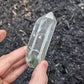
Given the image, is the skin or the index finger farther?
the index finger

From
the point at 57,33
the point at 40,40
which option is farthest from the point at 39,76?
the point at 57,33

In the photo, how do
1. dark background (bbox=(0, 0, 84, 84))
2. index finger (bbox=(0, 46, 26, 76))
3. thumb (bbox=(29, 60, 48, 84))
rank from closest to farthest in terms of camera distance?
1. thumb (bbox=(29, 60, 48, 84))
2. index finger (bbox=(0, 46, 26, 76))
3. dark background (bbox=(0, 0, 84, 84))

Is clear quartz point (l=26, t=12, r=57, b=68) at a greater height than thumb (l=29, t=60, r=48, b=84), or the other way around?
clear quartz point (l=26, t=12, r=57, b=68)

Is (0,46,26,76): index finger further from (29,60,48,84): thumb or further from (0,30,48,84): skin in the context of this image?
(29,60,48,84): thumb

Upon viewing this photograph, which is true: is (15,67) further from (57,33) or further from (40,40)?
(57,33)

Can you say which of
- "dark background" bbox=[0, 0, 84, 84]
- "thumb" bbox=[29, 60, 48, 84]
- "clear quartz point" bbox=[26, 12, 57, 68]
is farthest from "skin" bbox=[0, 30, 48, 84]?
"dark background" bbox=[0, 0, 84, 84]

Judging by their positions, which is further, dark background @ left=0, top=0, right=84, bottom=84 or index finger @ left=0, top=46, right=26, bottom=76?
dark background @ left=0, top=0, right=84, bottom=84

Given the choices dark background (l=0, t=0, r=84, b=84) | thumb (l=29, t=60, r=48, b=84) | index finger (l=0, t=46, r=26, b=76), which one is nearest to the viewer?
thumb (l=29, t=60, r=48, b=84)
